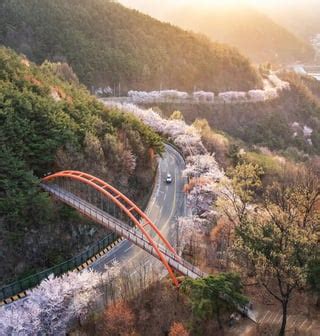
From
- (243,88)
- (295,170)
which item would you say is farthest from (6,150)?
(243,88)

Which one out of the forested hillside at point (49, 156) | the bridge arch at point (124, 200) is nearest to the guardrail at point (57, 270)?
the forested hillside at point (49, 156)

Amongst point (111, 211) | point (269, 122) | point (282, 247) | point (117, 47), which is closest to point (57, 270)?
point (111, 211)

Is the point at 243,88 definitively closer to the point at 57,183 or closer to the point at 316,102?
the point at 316,102

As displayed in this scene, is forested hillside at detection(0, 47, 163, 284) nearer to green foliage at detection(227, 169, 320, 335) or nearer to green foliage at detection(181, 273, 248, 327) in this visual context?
green foliage at detection(181, 273, 248, 327)

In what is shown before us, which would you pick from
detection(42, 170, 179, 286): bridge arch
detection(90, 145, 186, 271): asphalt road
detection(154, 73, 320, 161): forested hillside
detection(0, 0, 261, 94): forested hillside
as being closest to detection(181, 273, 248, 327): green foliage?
detection(42, 170, 179, 286): bridge arch

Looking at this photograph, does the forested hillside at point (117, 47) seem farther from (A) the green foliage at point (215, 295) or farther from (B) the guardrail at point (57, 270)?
(A) the green foliage at point (215, 295)

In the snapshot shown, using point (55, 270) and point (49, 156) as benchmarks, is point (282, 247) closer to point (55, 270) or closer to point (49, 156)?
point (55, 270)
